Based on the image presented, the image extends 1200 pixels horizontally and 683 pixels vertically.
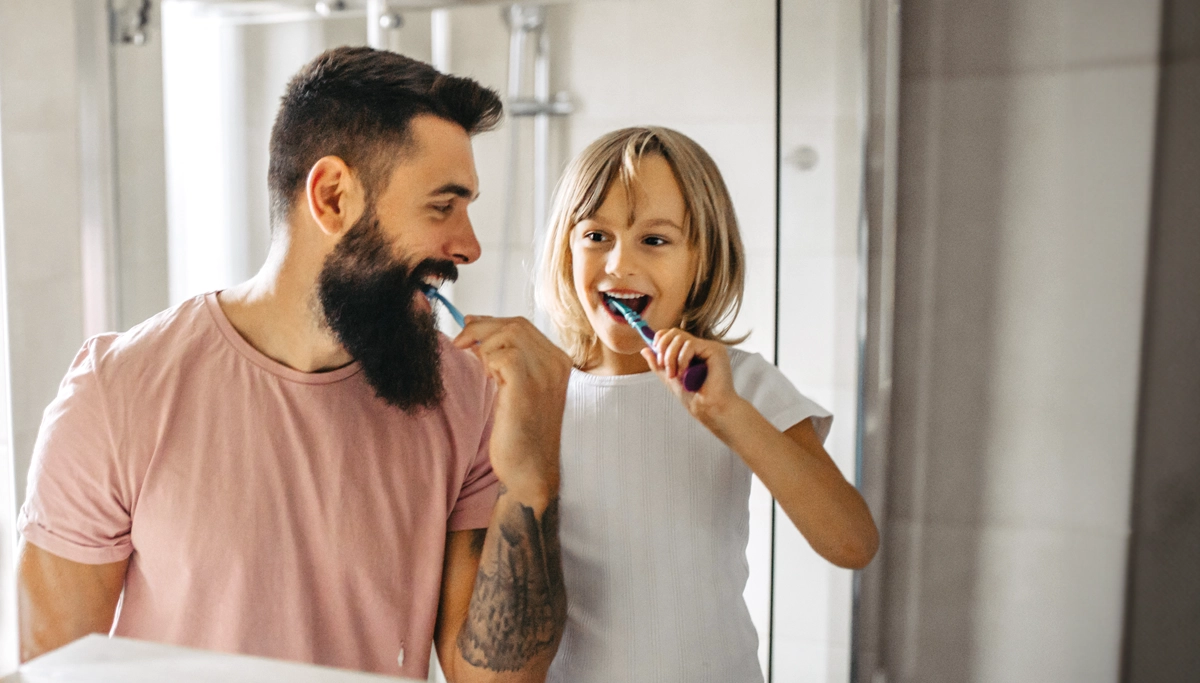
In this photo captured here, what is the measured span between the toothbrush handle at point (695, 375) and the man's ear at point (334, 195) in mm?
309

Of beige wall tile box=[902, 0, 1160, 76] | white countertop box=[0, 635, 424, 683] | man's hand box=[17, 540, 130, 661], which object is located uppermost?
beige wall tile box=[902, 0, 1160, 76]

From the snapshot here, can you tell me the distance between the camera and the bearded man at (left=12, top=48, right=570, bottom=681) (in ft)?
2.53

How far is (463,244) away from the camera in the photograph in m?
0.77

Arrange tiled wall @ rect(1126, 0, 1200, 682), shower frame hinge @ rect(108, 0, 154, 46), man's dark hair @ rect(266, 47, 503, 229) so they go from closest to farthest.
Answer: tiled wall @ rect(1126, 0, 1200, 682)
man's dark hair @ rect(266, 47, 503, 229)
shower frame hinge @ rect(108, 0, 154, 46)

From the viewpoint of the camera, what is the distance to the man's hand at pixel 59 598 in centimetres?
84

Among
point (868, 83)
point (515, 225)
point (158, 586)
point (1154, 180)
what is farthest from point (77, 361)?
point (1154, 180)

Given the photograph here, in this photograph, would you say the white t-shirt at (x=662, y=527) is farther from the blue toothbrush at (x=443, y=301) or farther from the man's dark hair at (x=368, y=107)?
the man's dark hair at (x=368, y=107)

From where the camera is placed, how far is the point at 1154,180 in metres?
0.66

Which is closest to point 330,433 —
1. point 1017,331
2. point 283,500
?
A: point 283,500

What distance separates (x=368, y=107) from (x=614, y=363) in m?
0.30

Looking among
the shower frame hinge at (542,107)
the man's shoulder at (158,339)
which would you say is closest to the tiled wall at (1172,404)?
the shower frame hinge at (542,107)

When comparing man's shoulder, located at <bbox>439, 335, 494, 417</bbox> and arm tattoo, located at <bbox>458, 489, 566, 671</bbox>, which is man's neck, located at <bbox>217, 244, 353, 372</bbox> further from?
arm tattoo, located at <bbox>458, 489, 566, 671</bbox>

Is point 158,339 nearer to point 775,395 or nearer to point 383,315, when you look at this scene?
point 383,315

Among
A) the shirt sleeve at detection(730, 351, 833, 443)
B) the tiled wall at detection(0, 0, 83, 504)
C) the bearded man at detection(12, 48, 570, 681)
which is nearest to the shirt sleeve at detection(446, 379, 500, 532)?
the bearded man at detection(12, 48, 570, 681)
